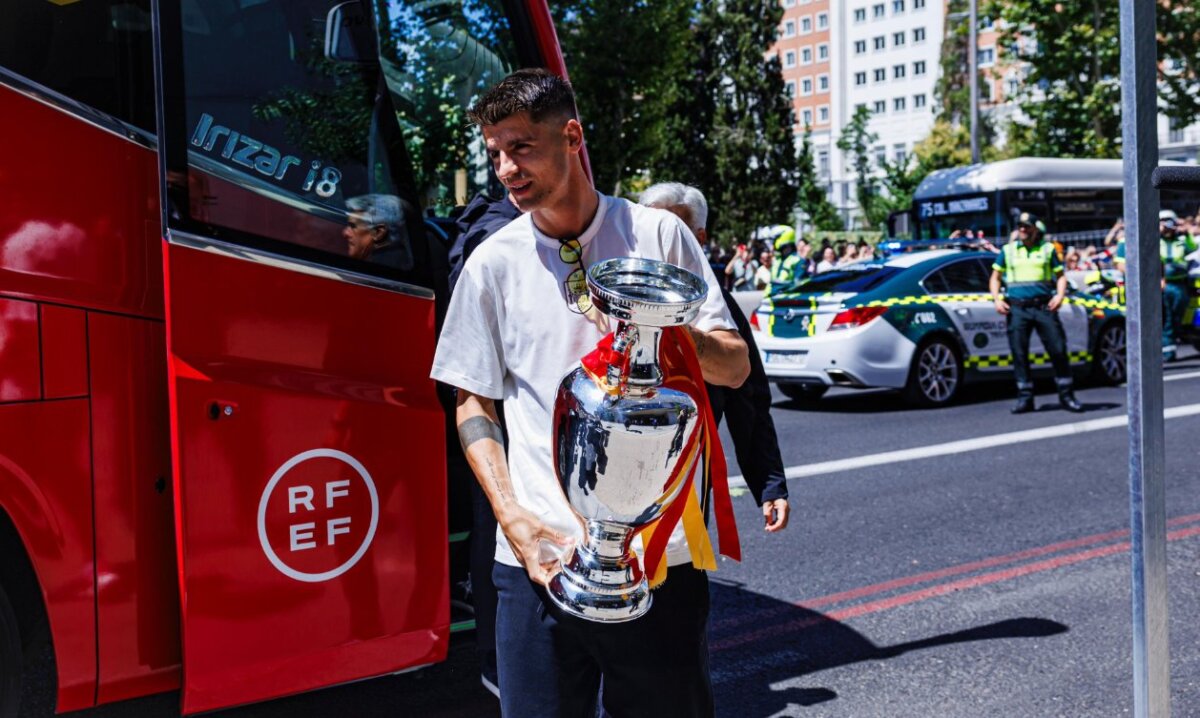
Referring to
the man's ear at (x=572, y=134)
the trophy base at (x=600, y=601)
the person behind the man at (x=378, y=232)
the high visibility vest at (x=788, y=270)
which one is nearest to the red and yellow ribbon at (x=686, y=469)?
the trophy base at (x=600, y=601)

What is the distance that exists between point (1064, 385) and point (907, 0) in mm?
79544

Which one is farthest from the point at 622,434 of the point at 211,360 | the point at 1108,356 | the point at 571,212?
the point at 1108,356

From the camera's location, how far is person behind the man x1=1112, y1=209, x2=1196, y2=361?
570 inches

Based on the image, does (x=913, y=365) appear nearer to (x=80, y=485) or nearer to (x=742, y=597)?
(x=742, y=597)

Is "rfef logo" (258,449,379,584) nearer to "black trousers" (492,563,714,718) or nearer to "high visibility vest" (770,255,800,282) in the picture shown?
"black trousers" (492,563,714,718)

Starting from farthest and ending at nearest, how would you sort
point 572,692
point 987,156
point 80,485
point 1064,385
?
point 987,156
point 1064,385
point 80,485
point 572,692

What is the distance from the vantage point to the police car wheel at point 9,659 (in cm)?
290

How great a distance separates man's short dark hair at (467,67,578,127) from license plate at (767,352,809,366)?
9120mm

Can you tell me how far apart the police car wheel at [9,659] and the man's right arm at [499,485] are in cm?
143

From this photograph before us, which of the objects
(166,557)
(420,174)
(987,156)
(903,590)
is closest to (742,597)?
(903,590)

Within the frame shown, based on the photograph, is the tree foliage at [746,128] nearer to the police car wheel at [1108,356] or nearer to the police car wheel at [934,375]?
the police car wheel at [1108,356]

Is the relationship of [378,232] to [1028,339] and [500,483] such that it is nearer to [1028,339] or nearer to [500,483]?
[500,483]

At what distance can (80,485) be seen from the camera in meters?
2.88

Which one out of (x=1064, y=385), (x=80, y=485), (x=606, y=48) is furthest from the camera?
(x=606, y=48)
